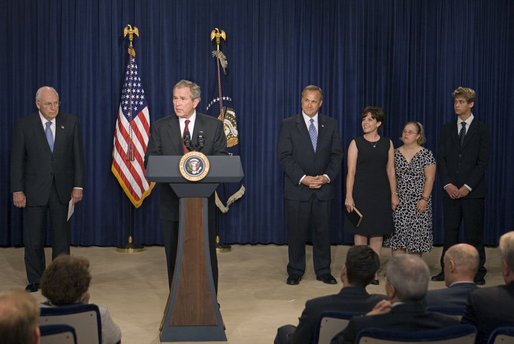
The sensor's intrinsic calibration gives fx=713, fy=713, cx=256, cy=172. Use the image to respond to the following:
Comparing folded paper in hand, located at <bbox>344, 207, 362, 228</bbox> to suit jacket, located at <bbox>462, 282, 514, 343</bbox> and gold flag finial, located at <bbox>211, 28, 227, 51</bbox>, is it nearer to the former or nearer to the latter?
gold flag finial, located at <bbox>211, 28, 227, 51</bbox>

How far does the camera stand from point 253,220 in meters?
8.77

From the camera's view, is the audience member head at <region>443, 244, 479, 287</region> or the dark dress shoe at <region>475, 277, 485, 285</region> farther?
the dark dress shoe at <region>475, 277, 485, 285</region>

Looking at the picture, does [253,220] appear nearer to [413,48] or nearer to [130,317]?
[413,48]

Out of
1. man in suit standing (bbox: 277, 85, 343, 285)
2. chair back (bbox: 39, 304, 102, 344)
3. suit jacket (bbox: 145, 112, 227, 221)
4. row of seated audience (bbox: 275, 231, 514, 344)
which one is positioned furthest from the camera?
man in suit standing (bbox: 277, 85, 343, 285)

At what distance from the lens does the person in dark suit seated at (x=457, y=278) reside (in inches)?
128

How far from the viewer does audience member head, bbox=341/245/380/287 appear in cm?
313

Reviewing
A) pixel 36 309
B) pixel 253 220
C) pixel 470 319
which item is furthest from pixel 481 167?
pixel 36 309

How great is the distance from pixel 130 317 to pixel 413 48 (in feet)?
17.1

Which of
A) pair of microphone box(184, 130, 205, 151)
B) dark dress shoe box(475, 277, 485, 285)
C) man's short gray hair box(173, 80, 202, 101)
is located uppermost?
man's short gray hair box(173, 80, 202, 101)

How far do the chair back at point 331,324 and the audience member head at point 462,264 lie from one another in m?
0.63

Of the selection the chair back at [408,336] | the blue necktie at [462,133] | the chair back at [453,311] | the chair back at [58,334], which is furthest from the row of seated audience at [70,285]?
the blue necktie at [462,133]

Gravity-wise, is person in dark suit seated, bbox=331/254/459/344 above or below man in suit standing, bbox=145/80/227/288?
below

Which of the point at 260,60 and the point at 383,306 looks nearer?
the point at 383,306

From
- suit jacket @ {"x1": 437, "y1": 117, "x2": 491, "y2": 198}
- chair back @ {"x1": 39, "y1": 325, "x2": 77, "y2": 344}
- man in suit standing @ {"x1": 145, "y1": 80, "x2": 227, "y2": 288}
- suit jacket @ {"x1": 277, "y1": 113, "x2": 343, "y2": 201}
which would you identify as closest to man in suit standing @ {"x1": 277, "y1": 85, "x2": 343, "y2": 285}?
suit jacket @ {"x1": 277, "y1": 113, "x2": 343, "y2": 201}
